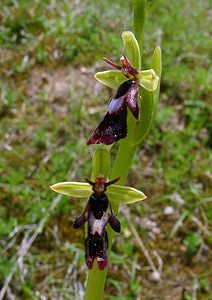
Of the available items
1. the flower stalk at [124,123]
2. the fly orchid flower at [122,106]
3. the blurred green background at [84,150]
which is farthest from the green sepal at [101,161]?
the blurred green background at [84,150]

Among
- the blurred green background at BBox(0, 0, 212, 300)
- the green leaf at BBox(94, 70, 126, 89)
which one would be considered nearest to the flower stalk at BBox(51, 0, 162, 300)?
the green leaf at BBox(94, 70, 126, 89)

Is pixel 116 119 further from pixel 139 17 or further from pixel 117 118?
pixel 139 17

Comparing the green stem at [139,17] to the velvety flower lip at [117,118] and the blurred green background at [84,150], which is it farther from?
the blurred green background at [84,150]

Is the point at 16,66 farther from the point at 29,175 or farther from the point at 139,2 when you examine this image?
the point at 139,2

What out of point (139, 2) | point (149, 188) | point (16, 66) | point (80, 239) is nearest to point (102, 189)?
point (139, 2)

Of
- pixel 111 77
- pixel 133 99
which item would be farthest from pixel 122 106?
pixel 111 77
